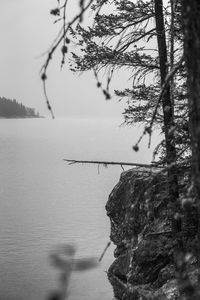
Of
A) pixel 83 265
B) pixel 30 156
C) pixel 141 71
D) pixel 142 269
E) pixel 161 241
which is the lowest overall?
pixel 30 156

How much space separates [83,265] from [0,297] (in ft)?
71.3

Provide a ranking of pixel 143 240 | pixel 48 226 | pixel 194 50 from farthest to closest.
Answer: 1. pixel 48 226
2. pixel 143 240
3. pixel 194 50

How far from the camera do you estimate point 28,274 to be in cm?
2509

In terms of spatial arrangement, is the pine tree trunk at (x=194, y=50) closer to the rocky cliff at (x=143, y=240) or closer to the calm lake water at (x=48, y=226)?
the calm lake water at (x=48, y=226)

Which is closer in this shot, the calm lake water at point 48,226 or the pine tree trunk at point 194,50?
the pine tree trunk at point 194,50

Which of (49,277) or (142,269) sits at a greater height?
(142,269)

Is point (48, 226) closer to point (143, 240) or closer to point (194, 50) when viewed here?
point (143, 240)

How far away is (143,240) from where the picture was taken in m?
14.3

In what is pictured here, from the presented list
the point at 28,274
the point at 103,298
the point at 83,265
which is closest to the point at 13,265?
the point at 28,274

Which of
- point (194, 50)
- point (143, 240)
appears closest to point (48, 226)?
point (143, 240)

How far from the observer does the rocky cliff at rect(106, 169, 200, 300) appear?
12.2 m

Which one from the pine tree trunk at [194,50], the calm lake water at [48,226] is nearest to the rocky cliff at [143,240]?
the calm lake water at [48,226]

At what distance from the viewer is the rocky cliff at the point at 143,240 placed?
12234mm

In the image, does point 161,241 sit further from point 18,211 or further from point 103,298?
point 18,211
